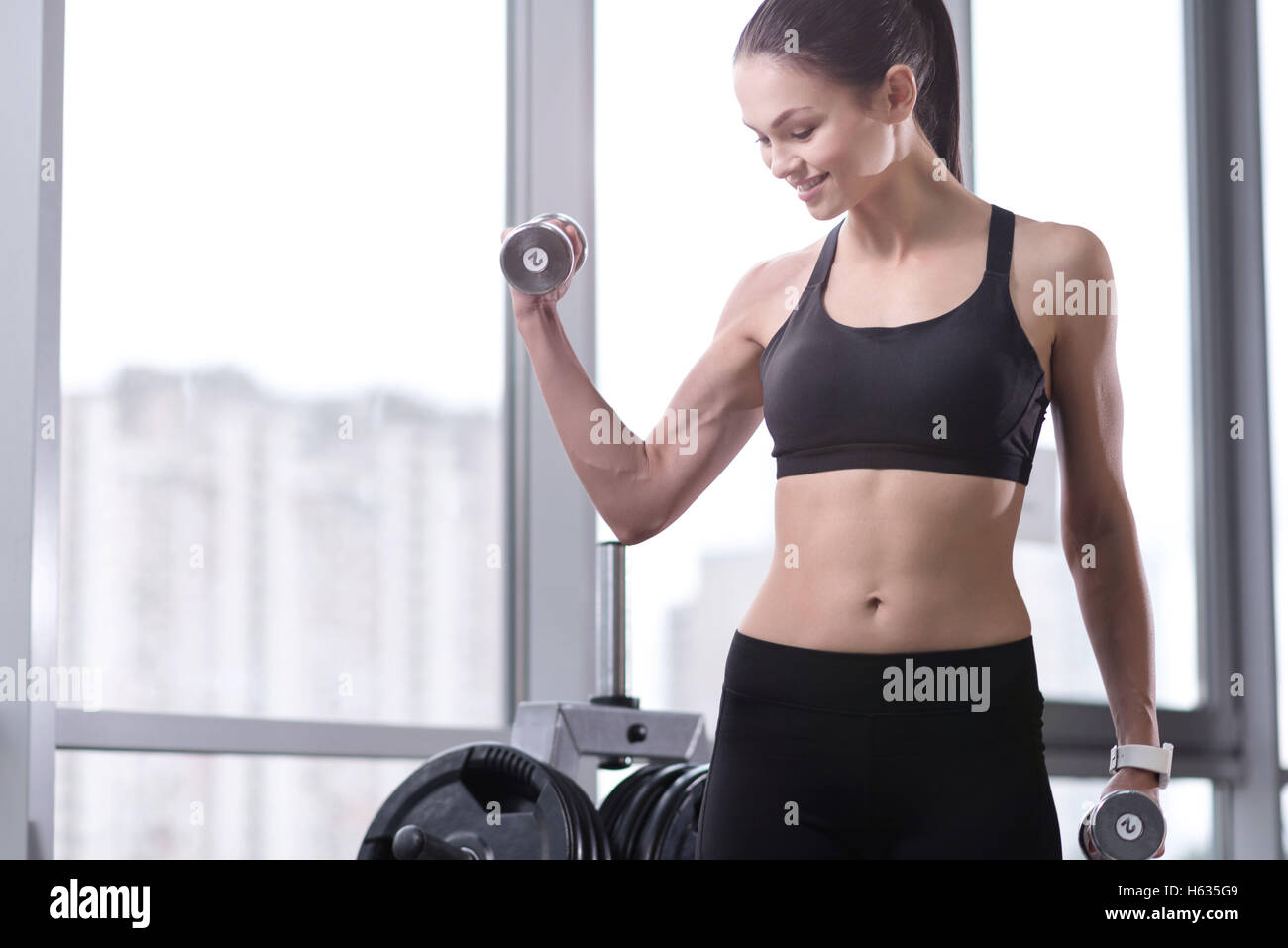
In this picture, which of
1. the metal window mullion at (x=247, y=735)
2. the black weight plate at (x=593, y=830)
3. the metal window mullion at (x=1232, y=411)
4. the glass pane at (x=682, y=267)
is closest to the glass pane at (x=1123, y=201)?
the metal window mullion at (x=1232, y=411)

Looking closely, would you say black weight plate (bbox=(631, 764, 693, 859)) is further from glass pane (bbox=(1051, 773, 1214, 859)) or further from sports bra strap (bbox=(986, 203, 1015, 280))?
glass pane (bbox=(1051, 773, 1214, 859))

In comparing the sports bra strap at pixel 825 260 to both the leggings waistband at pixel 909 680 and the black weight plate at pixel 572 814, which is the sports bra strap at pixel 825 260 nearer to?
the leggings waistband at pixel 909 680

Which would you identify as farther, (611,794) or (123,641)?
(123,641)

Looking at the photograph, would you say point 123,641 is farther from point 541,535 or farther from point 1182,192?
point 1182,192

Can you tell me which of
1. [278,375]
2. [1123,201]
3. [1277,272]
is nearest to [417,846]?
[278,375]

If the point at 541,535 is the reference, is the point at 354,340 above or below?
above

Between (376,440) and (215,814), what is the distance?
2.14ft

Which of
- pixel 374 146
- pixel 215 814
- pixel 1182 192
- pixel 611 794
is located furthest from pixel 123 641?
pixel 1182 192

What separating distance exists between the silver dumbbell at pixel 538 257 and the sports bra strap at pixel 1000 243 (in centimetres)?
34

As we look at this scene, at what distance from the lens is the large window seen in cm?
212

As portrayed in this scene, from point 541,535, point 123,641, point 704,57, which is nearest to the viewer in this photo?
point 123,641

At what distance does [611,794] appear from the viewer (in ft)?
5.98

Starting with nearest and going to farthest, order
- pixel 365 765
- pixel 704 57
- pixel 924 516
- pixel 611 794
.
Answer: pixel 924 516
pixel 611 794
pixel 365 765
pixel 704 57

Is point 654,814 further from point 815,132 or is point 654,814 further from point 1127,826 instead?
point 815,132
